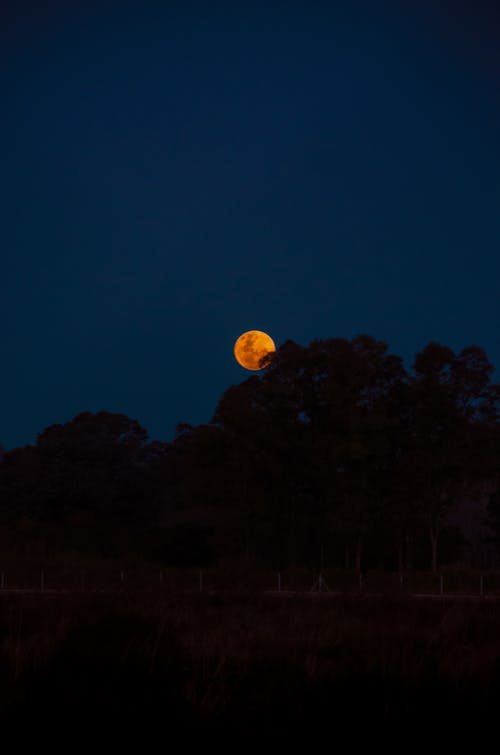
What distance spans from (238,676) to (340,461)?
29.7 meters

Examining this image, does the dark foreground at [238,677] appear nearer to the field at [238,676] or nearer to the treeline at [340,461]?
the field at [238,676]

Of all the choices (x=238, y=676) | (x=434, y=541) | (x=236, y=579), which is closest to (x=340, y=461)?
(x=434, y=541)

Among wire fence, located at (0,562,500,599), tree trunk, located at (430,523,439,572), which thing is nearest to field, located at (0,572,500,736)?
wire fence, located at (0,562,500,599)

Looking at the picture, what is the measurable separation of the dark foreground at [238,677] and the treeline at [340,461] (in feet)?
84.4

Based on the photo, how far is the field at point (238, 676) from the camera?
633 cm

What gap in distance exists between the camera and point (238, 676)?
301 inches

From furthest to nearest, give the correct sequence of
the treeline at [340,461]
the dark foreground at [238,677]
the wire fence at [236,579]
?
1. the treeline at [340,461]
2. the wire fence at [236,579]
3. the dark foreground at [238,677]

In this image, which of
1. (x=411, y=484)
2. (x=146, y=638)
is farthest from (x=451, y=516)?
(x=146, y=638)

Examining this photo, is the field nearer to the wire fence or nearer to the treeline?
the wire fence

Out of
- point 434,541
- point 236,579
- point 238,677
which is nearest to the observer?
point 238,677

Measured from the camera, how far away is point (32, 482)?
48.1m

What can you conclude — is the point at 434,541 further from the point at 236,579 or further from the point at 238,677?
the point at 238,677

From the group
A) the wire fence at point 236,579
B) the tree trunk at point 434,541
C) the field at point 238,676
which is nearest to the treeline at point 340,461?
the tree trunk at point 434,541

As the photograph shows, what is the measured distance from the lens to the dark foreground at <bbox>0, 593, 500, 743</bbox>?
20.7ft
